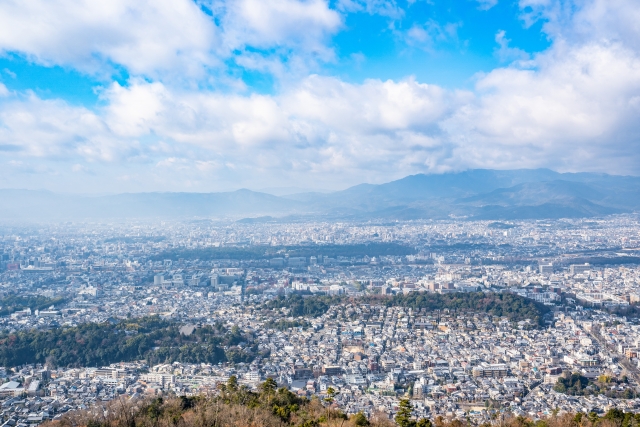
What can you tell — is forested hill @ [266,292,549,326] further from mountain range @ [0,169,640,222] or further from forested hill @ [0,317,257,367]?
mountain range @ [0,169,640,222]

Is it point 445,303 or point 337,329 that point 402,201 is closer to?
point 445,303

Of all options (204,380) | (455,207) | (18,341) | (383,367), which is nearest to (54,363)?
(18,341)

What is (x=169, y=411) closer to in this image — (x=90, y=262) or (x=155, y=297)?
(x=155, y=297)

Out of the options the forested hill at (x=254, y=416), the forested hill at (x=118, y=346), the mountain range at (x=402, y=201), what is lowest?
the forested hill at (x=118, y=346)

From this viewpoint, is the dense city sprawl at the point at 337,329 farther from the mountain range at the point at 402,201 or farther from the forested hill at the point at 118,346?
the mountain range at the point at 402,201

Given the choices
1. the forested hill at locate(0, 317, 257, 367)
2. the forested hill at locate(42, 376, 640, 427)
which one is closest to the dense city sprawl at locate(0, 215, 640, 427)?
the forested hill at locate(0, 317, 257, 367)

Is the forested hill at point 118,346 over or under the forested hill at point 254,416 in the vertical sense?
under

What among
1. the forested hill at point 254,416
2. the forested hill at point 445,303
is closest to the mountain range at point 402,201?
the forested hill at point 445,303
